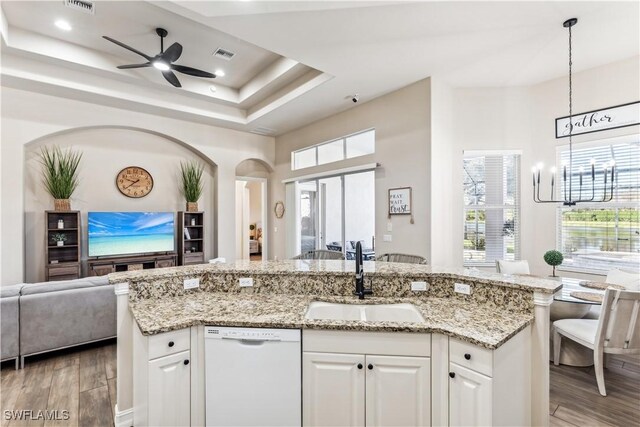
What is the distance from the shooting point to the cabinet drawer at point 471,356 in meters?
1.45

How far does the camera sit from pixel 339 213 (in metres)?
5.68

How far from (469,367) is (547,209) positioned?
379 cm

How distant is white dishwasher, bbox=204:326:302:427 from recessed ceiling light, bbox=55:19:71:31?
425 centimetres

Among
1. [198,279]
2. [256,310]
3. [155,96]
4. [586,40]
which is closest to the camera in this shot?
[256,310]

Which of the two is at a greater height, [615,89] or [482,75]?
[482,75]

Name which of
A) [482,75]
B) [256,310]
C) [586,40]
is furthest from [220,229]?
[586,40]

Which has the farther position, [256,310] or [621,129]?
[621,129]

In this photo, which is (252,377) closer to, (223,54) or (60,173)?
(223,54)

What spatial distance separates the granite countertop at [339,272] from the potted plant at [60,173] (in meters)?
3.66

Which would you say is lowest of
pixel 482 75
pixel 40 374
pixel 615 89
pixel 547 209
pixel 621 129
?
pixel 40 374

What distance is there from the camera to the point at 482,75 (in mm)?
4094

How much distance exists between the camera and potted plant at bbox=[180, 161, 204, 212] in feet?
19.9

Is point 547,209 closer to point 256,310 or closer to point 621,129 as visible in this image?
point 621,129

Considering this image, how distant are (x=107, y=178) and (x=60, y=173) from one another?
2.63ft
